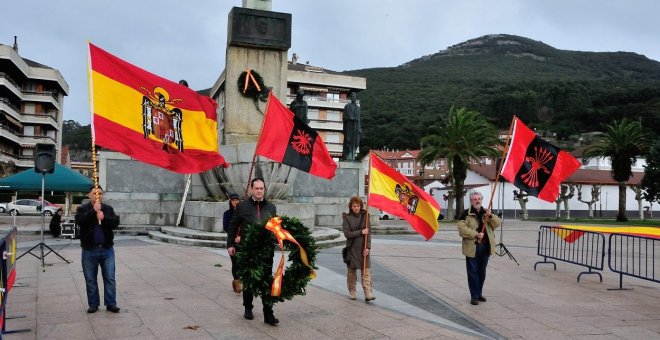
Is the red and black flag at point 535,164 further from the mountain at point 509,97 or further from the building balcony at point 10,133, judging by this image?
the mountain at point 509,97

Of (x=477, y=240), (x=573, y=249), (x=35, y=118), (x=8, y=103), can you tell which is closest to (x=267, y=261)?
(x=477, y=240)

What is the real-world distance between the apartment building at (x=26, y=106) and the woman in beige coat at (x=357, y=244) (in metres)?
56.3

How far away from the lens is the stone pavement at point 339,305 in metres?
6.40

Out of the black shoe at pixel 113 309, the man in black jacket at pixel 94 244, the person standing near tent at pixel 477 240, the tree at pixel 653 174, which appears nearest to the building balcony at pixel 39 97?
the tree at pixel 653 174

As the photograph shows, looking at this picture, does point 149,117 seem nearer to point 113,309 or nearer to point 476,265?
point 113,309

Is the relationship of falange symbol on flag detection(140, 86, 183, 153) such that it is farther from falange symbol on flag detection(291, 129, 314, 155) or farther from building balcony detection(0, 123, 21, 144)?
building balcony detection(0, 123, 21, 144)

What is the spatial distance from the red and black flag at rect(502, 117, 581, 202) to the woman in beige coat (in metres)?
2.86

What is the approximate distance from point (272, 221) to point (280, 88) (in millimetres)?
11468

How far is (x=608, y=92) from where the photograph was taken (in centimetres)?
11294

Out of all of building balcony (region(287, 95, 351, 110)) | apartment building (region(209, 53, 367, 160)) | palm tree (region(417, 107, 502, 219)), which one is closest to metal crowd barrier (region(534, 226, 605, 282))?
palm tree (region(417, 107, 502, 219))

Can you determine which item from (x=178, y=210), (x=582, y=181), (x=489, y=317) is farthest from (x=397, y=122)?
(x=489, y=317)

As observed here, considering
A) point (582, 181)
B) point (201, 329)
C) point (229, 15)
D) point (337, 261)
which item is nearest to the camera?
point (201, 329)

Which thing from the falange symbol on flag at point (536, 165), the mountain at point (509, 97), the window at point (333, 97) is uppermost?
the mountain at point (509, 97)

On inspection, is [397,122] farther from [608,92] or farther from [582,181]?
[582,181]
